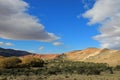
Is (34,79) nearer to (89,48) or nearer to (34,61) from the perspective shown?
(34,61)

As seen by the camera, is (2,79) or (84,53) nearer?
(2,79)

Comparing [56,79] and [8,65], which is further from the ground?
[8,65]

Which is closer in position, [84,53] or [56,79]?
[56,79]

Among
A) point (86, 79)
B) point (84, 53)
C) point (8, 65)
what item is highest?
point (84, 53)

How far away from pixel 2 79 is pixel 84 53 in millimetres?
92850

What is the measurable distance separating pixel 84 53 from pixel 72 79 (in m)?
90.9

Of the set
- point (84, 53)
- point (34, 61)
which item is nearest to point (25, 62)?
point (34, 61)

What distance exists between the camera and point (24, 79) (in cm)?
3089

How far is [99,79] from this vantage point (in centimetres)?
3145

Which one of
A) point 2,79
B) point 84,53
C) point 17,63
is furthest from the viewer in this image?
point 84,53

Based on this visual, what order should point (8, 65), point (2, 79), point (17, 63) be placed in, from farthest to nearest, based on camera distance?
point (17, 63) → point (8, 65) → point (2, 79)

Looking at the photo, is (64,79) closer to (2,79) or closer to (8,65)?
(2,79)

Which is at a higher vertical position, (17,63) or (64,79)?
(17,63)

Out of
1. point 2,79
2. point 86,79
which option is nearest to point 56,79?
point 86,79
